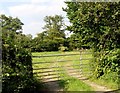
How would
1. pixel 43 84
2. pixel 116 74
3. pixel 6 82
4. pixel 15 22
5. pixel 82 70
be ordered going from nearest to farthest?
pixel 6 82
pixel 43 84
pixel 116 74
pixel 82 70
pixel 15 22

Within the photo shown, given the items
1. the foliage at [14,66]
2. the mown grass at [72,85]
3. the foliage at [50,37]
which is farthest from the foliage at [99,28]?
the foliage at [50,37]

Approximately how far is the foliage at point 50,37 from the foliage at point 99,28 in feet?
43.1

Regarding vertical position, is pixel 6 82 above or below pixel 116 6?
below

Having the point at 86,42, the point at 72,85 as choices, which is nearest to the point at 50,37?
the point at 86,42

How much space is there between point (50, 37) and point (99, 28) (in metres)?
27.4

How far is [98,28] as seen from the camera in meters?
11.5

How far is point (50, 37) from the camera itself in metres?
38.7

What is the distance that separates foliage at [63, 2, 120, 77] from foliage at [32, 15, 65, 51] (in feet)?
43.1

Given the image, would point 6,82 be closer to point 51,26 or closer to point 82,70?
point 82,70

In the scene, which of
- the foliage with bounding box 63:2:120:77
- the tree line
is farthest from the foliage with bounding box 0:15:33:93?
the foliage with bounding box 63:2:120:77

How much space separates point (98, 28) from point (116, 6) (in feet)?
4.14

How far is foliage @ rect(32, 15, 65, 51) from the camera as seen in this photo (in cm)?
3084

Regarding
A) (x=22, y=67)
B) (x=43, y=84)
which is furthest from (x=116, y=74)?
(x=22, y=67)

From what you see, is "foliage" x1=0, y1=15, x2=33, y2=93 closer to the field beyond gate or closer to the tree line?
the tree line
